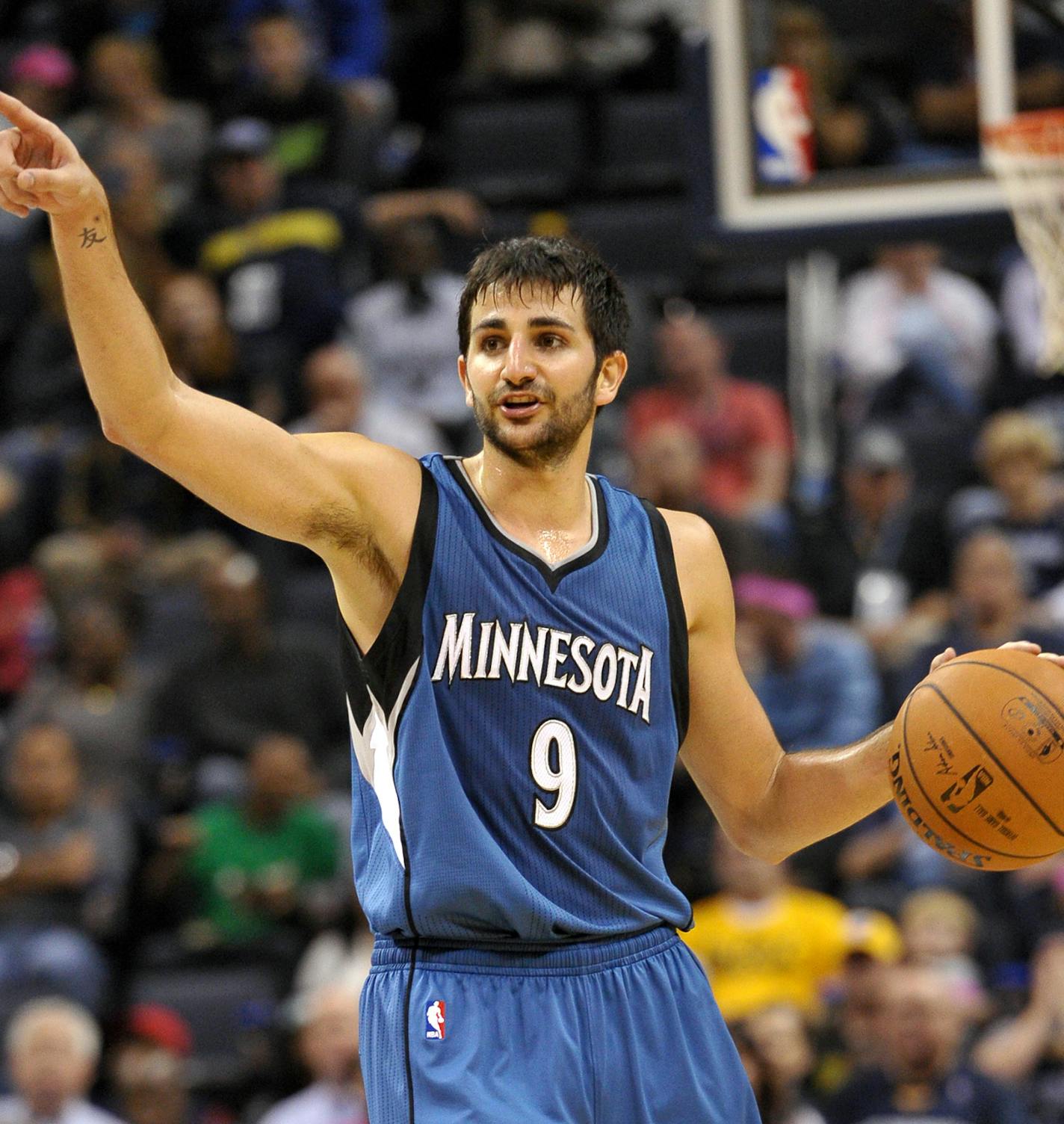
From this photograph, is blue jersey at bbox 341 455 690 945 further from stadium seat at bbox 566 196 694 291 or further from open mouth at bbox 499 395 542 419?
stadium seat at bbox 566 196 694 291

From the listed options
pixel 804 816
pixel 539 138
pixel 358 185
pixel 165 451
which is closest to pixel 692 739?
pixel 804 816

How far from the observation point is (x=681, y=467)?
29.1ft

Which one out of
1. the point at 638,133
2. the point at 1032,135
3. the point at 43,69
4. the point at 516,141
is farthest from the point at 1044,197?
the point at 43,69

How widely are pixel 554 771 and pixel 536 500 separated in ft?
1.84

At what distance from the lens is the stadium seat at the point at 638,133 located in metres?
13.0

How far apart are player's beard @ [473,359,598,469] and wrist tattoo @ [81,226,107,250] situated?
869 millimetres

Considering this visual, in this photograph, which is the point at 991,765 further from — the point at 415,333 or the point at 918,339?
the point at 415,333

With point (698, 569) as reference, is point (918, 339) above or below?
below

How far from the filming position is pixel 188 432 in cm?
333

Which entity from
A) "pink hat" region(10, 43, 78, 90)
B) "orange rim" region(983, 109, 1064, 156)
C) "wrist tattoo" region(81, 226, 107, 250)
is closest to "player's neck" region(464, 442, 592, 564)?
"wrist tattoo" region(81, 226, 107, 250)

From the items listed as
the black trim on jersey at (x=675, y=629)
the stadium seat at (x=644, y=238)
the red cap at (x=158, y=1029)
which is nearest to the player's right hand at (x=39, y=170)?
the black trim on jersey at (x=675, y=629)

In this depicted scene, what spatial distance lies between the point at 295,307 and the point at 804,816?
7349mm

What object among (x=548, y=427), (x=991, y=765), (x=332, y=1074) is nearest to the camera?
(x=548, y=427)

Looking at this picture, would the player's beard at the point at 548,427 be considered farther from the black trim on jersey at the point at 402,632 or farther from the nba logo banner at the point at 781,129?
the nba logo banner at the point at 781,129
